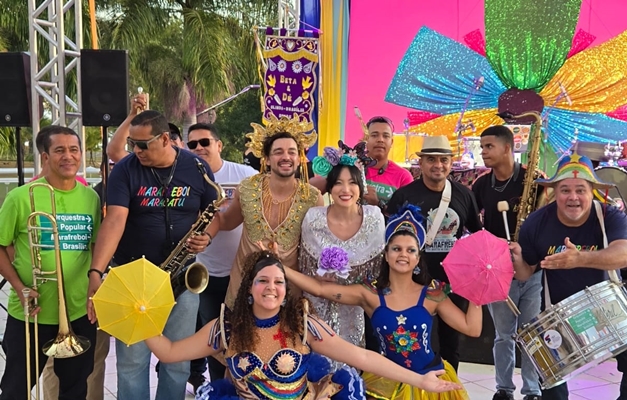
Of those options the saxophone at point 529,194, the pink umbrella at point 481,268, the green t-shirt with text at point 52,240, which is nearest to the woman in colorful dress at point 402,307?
the pink umbrella at point 481,268

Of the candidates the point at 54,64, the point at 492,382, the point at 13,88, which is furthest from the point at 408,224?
the point at 54,64

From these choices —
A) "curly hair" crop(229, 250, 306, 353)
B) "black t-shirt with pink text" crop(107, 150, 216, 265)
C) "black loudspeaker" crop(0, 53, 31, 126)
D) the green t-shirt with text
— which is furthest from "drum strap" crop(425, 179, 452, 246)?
"black loudspeaker" crop(0, 53, 31, 126)

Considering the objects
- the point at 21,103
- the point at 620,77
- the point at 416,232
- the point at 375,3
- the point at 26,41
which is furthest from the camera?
the point at 26,41

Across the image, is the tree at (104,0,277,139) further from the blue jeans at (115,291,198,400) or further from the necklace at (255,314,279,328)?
the necklace at (255,314,279,328)

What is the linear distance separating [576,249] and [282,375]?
5.38 feet

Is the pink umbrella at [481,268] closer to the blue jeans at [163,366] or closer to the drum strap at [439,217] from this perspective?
the drum strap at [439,217]

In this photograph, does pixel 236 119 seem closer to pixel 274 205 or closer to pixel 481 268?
pixel 274 205

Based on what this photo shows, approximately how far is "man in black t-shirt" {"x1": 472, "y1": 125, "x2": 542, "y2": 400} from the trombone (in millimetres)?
2686

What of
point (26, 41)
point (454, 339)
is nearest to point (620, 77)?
point (454, 339)

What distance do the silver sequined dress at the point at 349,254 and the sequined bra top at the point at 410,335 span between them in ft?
0.76

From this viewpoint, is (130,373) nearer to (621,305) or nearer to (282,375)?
(282,375)

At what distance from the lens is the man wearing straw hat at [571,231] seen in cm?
336

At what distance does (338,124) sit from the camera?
8.23m

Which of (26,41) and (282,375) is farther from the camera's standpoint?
(26,41)
